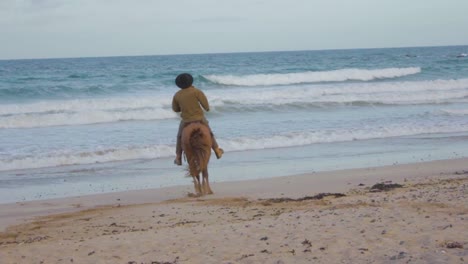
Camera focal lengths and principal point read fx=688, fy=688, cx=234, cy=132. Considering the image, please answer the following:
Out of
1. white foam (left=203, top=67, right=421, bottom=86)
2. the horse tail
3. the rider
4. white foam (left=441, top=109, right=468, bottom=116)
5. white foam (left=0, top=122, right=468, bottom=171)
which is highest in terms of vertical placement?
white foam (left=203, top=67, right=421, bottom=86)


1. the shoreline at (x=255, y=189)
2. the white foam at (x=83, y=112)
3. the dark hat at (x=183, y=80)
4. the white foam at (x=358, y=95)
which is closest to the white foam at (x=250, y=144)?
the shoreline at (x=255, y=189)

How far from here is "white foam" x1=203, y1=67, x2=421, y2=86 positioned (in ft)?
117

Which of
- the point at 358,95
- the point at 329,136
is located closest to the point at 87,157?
the point at 329,136

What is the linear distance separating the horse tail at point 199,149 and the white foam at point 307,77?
2579cm

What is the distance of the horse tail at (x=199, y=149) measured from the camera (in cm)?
916

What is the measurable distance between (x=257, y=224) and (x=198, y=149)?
10.1ft

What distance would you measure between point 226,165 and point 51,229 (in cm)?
521

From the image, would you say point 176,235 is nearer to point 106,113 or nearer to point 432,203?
point 432,203

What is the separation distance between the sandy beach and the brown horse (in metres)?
0.26

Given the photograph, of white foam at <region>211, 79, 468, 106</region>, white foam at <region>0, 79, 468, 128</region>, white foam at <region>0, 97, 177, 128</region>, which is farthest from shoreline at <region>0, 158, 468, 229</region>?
white foam at <region>211, 79, 468, 106</region>

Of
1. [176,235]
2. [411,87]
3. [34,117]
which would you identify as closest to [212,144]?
[176,235]

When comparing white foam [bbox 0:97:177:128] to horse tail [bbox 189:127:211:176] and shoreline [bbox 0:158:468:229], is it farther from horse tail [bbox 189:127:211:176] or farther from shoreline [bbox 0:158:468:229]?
horse tail [bbox 189:127:211:176]

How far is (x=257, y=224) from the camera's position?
20.7 ft

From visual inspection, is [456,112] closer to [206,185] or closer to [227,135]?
[227,135]
